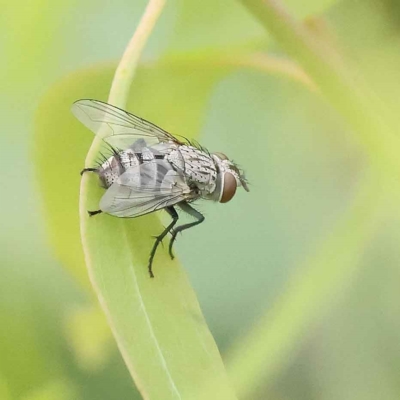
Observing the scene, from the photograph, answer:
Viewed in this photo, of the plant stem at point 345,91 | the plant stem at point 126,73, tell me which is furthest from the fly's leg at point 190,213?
the plant stem at point 345,91

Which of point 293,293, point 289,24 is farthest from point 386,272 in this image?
point 289,24

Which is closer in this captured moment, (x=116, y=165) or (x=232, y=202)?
(x=116, y=165)

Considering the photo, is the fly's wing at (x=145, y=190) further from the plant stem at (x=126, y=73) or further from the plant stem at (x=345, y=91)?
the plant stem at (x=345, y=91)

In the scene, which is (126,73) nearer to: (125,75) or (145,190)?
(125,75)

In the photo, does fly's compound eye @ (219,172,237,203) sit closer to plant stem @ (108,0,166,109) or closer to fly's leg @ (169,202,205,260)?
fly's leg @ (169,202,205,260)

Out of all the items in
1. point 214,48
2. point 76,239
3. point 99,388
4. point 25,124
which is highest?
point 214,48

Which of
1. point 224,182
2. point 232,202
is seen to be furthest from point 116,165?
point 232,202

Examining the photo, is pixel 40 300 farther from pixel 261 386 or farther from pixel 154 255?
pixel 261 386
